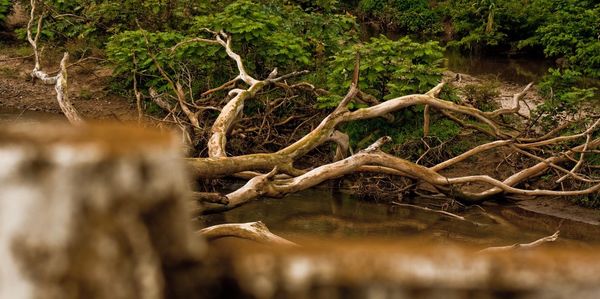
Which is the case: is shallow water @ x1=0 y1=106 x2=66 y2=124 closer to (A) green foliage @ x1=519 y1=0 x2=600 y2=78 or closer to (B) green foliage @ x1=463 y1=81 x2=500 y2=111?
(B) green foliage @ x1=463 y1=81 x2=500 y2=111

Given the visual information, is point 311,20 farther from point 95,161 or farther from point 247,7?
point 95,161

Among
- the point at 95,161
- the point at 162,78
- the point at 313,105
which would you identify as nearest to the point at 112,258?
the point at 95,161

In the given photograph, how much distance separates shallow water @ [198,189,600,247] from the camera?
7.74m

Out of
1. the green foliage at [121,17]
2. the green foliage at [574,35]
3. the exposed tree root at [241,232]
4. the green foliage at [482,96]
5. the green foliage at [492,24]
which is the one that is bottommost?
the green foliage at [492,24]

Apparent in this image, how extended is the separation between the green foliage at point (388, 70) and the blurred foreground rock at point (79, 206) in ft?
27.3

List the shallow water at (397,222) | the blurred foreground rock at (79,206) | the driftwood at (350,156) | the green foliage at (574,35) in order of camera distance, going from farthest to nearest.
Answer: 1. the green foliage at (574,35)
2. the shallow water at (397,222)
3. the driftwood at (350,156)
4. the blurred foreground rock at (79,206)

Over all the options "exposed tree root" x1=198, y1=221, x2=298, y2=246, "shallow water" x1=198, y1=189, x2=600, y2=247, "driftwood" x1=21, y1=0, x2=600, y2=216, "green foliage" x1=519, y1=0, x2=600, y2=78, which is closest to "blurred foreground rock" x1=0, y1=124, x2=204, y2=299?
"exposed tree root" x1=198, y1=221, x2=298, y2=246

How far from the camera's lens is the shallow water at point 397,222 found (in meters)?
7.74

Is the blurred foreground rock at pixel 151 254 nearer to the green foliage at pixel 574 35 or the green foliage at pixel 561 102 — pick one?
the green foliage at pixel 561 102

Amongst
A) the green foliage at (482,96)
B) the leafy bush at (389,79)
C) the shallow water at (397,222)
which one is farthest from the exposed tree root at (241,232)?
the green foliage at (482,96)

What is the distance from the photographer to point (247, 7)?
11.1 m

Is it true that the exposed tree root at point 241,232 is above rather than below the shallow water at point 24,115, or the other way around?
above

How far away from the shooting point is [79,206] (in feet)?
3.37

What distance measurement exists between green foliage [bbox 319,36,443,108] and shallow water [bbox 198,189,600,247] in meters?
Result: 1.47
